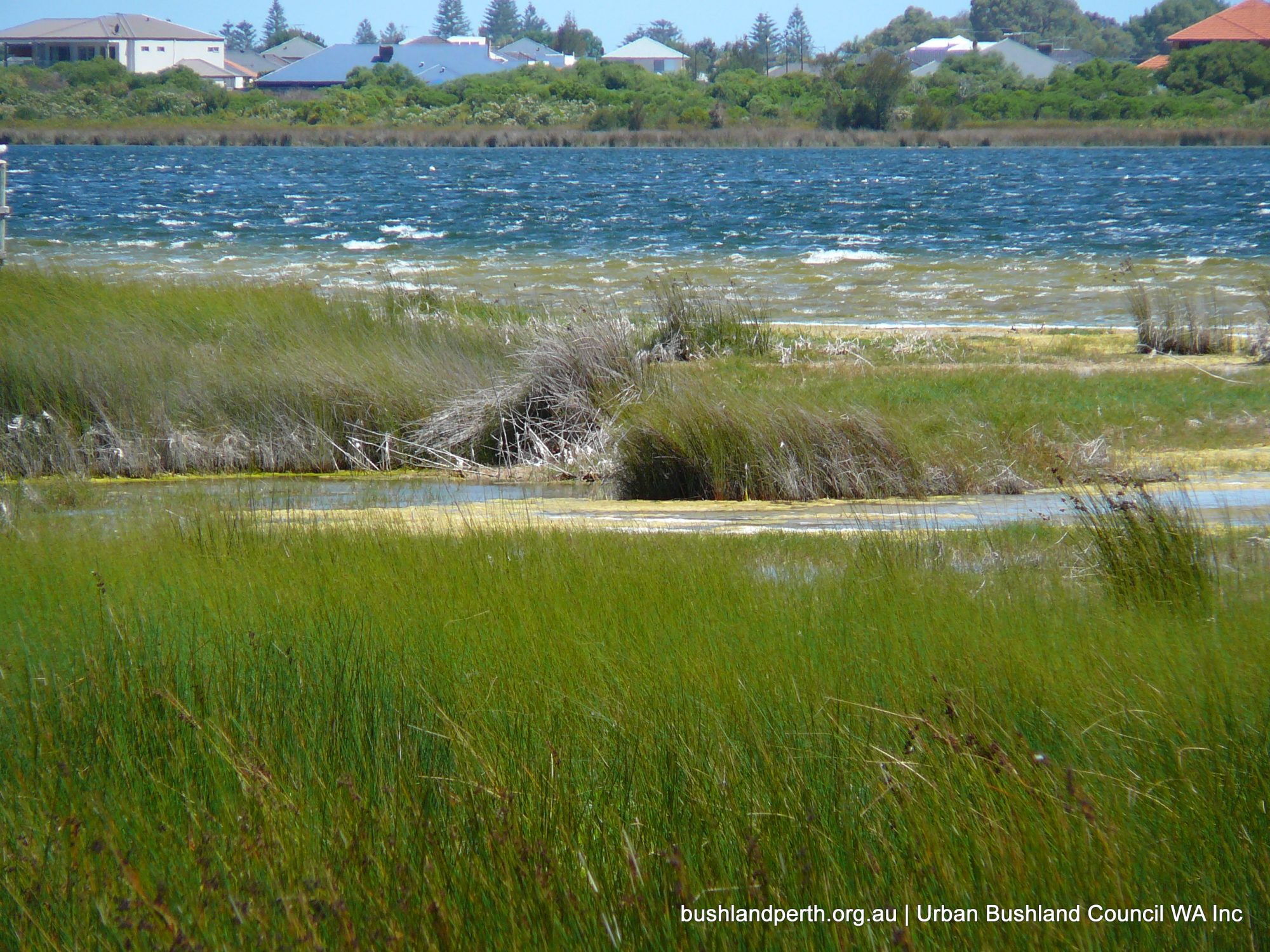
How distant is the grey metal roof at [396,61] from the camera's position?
130 metres

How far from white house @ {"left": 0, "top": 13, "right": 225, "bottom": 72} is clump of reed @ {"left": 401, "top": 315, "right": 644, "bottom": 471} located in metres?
124

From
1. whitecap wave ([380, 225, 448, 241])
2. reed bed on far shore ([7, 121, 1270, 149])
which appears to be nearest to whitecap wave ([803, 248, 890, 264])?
whitecap wave ([380, 225, 448, 241])

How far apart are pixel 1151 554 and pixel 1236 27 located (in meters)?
132

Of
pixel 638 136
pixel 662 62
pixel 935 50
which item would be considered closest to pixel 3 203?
pixel 638 136

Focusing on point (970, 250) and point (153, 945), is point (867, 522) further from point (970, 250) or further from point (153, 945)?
point (970, 250)

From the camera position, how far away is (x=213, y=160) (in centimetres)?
7419

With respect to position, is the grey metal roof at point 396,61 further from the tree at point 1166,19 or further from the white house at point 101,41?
the tree at point 1166,19

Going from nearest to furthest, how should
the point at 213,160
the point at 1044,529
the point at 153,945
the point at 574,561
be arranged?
the point at 153,945, the point at 574,561, the point at 1044,529, the point at 213,160

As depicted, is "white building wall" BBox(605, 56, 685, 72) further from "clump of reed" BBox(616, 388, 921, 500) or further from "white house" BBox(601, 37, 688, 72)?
"clump of reed" BBox(616, 388, 921, 500)

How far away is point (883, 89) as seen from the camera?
93125 millimetres

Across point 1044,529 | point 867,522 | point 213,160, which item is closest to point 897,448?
point 867,522

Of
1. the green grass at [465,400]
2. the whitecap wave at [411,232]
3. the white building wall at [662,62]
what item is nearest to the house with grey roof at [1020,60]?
the white building wall at [662,62]

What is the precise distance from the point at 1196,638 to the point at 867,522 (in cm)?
340

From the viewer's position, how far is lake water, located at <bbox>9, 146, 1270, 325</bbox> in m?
23.7
